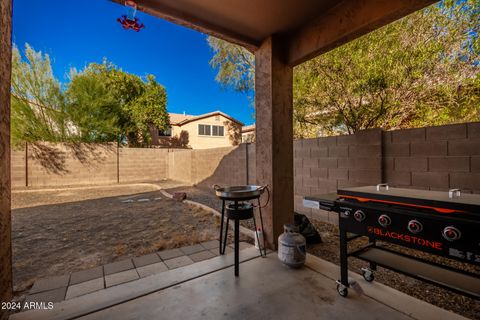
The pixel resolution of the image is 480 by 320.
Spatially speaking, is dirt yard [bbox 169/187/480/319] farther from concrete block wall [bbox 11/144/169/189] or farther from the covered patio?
concrete block wall [bbox 11/144/169/189]

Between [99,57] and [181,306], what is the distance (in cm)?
1744

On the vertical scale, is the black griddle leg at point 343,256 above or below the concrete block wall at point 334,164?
below

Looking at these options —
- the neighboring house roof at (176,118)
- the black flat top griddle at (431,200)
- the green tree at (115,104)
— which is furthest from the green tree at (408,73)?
the neighboring house roof at (176,118)

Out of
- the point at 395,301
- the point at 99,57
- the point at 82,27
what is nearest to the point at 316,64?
the point at 395,301

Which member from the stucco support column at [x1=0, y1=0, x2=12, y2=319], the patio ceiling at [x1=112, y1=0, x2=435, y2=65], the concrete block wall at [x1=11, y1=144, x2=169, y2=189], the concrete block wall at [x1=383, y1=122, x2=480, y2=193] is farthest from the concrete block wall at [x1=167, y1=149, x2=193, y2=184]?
the stucco support column at [x1=0, y1=0, x2=12, y2=319]

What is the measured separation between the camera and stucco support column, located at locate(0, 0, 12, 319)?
148cm

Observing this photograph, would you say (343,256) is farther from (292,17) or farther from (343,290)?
(292,17)

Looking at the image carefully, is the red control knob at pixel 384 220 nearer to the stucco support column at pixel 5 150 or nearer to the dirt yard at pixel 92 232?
the dirt yard at pixel 92 232

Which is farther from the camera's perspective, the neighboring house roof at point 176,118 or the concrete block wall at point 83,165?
the neighboring house roof at point 176,118

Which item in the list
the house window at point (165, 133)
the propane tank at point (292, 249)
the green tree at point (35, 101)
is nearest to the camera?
the propane tank at point (292, 249)

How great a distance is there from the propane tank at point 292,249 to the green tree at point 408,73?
149 inches

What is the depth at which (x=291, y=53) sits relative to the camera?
2.71 m

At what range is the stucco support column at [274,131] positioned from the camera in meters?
2.69

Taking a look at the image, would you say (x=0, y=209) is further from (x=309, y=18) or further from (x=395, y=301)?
(x=309, y=18)
